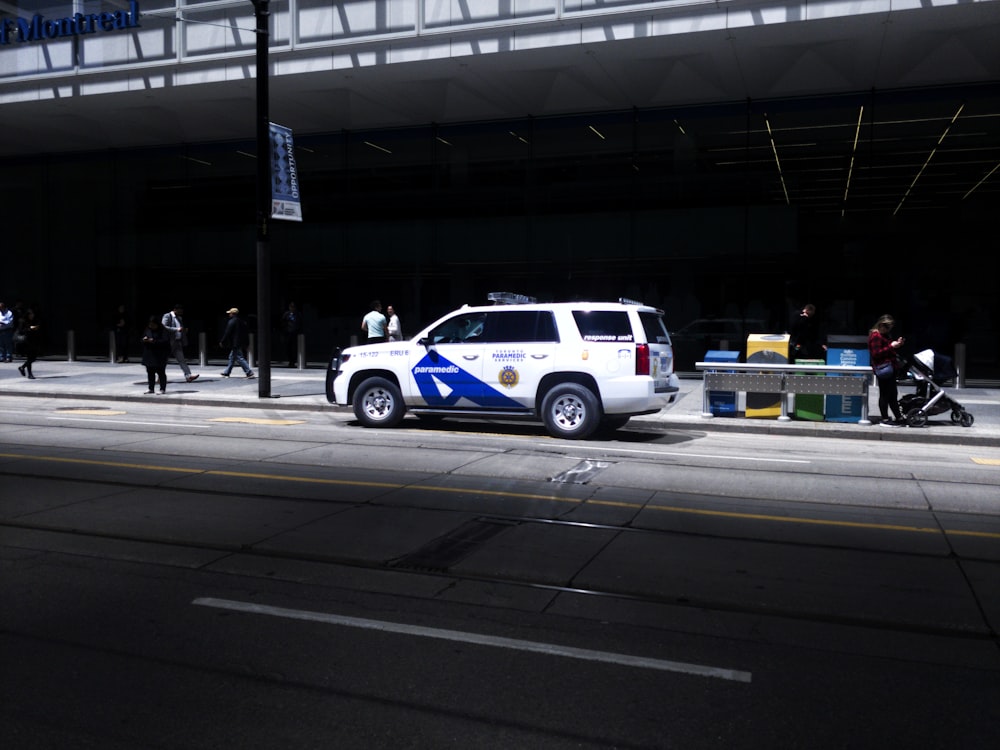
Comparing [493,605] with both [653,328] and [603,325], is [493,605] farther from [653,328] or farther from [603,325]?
[653,328]

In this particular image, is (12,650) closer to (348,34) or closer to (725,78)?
(348,34)

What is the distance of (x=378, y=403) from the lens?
1409 centimetres

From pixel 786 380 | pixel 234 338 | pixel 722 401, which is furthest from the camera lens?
pixel 234 338

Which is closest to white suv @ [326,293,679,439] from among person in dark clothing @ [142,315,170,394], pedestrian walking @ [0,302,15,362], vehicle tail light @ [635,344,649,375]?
vehicle tail light @ [635,344,649,375]

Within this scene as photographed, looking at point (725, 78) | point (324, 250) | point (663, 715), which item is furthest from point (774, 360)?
point (324, 250)

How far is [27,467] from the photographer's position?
9.86 m

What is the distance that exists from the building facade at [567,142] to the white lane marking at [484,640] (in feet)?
48.1

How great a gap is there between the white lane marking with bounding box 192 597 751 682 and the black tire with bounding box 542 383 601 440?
7971 mm

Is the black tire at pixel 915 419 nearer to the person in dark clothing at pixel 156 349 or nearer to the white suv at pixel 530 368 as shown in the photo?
the white suv at pixel 530 368

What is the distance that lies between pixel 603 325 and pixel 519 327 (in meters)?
1.24

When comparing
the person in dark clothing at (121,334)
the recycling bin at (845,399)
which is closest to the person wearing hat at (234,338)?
the person in dark clothing at (121,334)

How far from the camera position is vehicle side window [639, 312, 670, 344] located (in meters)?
12.9

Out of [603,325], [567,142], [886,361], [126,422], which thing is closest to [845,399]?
[886,361]

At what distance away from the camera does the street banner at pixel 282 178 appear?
17.5 meters
